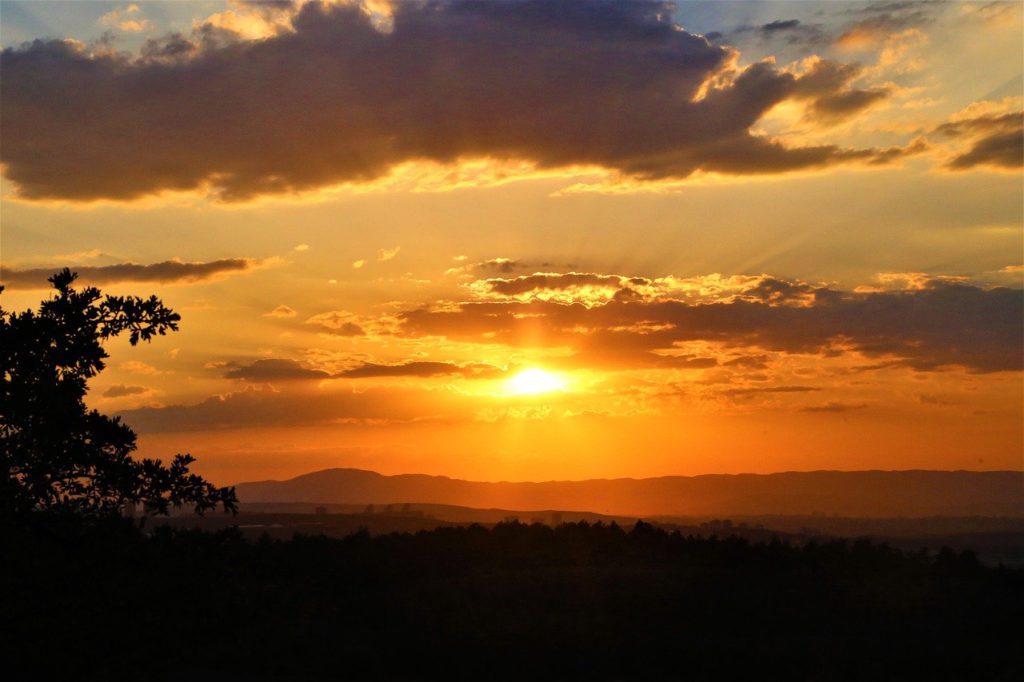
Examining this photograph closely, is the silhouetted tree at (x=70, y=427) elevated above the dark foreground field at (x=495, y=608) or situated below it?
above

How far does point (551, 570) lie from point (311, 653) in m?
9.17

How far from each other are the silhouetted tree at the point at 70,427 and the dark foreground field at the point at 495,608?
1.70 ft

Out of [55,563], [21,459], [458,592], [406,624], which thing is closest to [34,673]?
[55,563]

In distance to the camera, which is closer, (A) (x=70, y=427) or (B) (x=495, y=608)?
(A) (x=70, y=427)

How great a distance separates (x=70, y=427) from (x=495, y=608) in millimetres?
15197

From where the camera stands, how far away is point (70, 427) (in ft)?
42.3

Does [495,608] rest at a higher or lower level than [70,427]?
lower

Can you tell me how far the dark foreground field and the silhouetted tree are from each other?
1.70 ft

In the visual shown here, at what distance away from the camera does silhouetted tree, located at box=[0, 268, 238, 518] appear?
41.4 feet

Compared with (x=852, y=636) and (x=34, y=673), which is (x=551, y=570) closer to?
(x=852, y=636)

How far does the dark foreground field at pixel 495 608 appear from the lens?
41.3ft

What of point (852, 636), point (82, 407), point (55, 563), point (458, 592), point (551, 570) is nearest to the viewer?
point (55, 563)

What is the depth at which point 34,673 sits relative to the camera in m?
12.5

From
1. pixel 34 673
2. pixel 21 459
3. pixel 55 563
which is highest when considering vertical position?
pixel 21 459
